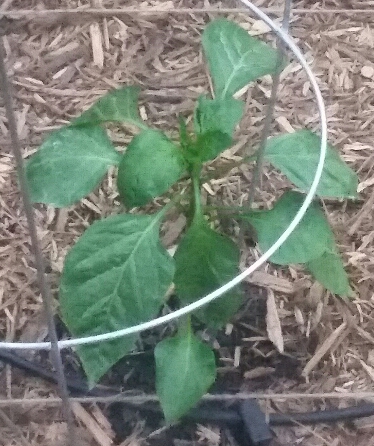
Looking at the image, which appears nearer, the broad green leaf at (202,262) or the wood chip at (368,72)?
the broad green leaf at (202,262)

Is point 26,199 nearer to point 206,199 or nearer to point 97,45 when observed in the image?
point 206,199

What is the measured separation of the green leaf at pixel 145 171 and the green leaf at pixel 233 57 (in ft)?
0.35

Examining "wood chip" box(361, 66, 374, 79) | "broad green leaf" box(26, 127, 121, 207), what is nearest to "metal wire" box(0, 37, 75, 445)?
"broad green leaf" box(26, 127, 121, 207)

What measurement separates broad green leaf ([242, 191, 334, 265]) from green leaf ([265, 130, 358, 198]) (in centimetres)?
2

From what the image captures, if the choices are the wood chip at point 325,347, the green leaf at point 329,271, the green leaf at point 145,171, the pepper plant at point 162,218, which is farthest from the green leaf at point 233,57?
the wood chip at point 325,347

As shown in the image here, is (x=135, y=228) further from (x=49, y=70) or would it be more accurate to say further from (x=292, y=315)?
(x=49, y=70)

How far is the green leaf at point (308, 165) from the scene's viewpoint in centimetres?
62

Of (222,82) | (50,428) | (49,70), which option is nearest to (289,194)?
(222,82)

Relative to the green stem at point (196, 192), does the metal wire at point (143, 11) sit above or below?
above

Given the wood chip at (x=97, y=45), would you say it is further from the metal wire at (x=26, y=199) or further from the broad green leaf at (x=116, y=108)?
the metal wire at (x=26, y=199)

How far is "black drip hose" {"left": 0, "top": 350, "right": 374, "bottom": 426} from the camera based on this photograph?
29.3 inches

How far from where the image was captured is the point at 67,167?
61cm

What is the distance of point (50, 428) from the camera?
0.75 meters

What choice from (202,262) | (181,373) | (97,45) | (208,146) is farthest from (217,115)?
(97,45)
